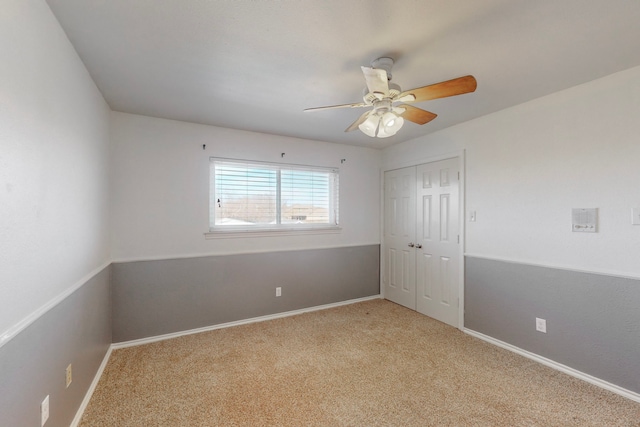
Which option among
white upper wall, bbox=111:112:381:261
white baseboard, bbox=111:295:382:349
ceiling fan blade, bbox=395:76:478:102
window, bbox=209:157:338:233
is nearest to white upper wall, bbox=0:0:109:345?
white upper wall, bbox=111:112:381:261

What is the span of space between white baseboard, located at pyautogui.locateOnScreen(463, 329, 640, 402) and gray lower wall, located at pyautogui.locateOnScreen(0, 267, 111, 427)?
3.45m

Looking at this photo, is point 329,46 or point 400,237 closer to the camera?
point 329,46

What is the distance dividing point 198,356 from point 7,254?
6.36 feet

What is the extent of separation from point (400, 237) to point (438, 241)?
25.6 inches

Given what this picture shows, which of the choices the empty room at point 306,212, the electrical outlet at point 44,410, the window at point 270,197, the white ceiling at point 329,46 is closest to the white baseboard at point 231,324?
the empty room at point 306,212

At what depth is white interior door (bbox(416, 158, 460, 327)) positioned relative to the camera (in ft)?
10.7

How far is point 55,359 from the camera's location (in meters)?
1.48

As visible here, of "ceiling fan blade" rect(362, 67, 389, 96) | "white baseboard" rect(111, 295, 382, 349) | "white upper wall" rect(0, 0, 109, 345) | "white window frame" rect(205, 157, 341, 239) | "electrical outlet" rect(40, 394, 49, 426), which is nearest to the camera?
"white upper wall" rect(0, 0, 109, 345)

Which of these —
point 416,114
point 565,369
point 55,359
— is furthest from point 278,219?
point 565,369

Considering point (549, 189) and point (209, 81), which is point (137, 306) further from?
point (549, 189)

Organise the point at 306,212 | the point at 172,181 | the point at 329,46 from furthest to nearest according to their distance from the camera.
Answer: the point at 306,212
the point at 172,181
the point at 329,46

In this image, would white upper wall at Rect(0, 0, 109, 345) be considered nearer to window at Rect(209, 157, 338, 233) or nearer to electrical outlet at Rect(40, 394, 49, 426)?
electrical outlet at Rect(40, 394, 49, 426)

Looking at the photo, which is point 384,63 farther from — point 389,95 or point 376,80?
point 376,80

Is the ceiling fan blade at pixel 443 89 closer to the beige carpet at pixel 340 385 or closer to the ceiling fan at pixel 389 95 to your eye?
the ceiling fan at pixel 389 95
